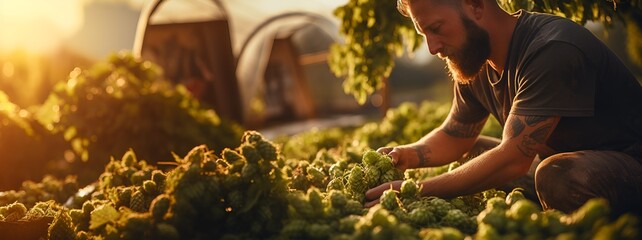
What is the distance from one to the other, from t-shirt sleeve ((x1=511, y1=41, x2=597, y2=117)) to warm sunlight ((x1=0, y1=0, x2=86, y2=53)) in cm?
1253

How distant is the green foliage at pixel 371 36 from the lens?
19.4ft

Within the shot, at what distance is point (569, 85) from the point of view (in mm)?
3547

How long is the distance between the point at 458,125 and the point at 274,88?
1151 cm

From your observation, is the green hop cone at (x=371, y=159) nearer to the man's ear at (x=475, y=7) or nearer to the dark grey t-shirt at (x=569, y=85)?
the dark grey t-shirt at (x=569, y=85)

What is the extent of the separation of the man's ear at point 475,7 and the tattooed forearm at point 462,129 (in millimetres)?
1042

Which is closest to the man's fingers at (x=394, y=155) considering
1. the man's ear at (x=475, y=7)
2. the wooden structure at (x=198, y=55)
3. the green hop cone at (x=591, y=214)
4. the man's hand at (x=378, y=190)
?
the man's hand at (x=378, y=190)

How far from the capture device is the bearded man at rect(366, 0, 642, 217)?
11.7ft

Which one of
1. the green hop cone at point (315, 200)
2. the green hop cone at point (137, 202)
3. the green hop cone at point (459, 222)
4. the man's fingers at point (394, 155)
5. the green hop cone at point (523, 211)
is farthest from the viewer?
the man's fingers at point (394, 155)

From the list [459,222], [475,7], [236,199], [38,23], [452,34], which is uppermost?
[38,23]

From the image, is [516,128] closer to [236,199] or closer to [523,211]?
[523,211]

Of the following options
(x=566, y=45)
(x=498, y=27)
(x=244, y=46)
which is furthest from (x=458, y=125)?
(x=244, y=46)

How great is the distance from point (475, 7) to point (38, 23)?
14695 mm

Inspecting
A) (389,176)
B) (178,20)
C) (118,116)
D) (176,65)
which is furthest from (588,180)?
(178,20)

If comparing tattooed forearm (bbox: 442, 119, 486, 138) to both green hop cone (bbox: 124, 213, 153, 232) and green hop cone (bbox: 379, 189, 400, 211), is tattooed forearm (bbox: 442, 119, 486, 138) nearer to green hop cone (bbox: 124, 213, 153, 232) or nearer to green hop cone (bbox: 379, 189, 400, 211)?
green hop cone (bbox: 379, 189, 400, 211)
